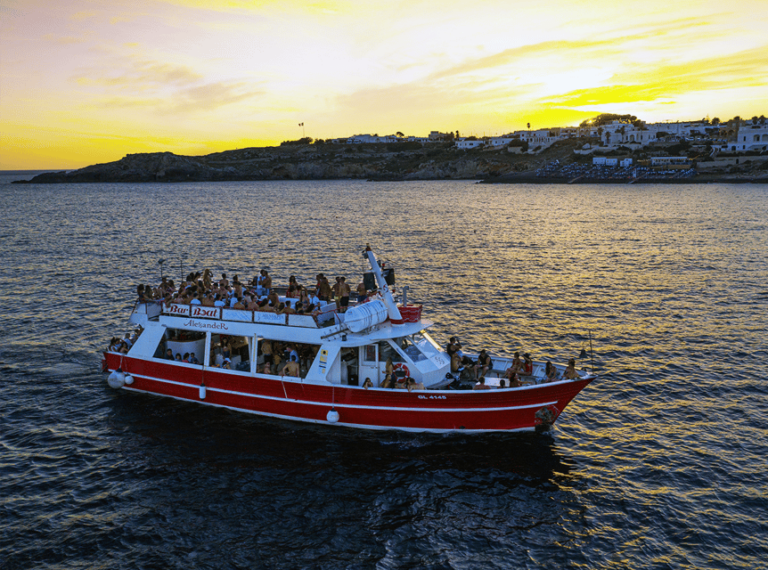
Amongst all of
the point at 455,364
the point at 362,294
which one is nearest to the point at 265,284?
the point at 362,294

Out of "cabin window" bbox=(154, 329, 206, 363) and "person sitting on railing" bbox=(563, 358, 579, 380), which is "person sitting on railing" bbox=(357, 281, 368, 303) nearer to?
"cabin window" bbox=(154, 329, 206, 363)

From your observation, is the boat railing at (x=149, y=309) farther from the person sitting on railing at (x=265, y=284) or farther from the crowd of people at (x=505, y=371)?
the crowd of people at (x=505, y=371)

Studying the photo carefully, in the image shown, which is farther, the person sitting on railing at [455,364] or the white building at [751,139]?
the white building at [751,139]

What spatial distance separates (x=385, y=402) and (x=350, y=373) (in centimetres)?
170

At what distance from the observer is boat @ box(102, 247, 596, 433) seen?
17.2 metres

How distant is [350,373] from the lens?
18.3m

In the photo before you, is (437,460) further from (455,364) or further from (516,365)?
(516,365)

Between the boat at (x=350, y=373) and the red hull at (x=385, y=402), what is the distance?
0.04 meters

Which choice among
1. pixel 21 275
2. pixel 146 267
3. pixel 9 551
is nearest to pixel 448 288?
pixel 146 267

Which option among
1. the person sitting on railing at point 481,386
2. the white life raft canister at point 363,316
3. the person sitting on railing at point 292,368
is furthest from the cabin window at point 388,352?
the person sitting on railing at point 292,368

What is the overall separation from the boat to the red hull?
4 centimetres

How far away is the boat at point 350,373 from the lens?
17203 mm

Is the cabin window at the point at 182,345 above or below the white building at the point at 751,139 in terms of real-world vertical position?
below

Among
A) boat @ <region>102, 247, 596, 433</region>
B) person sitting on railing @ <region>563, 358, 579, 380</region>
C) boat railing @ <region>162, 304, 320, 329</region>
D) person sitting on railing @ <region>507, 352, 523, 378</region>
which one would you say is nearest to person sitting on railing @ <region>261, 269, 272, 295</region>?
boat @ <region>102, 247, 596, 433</region>
